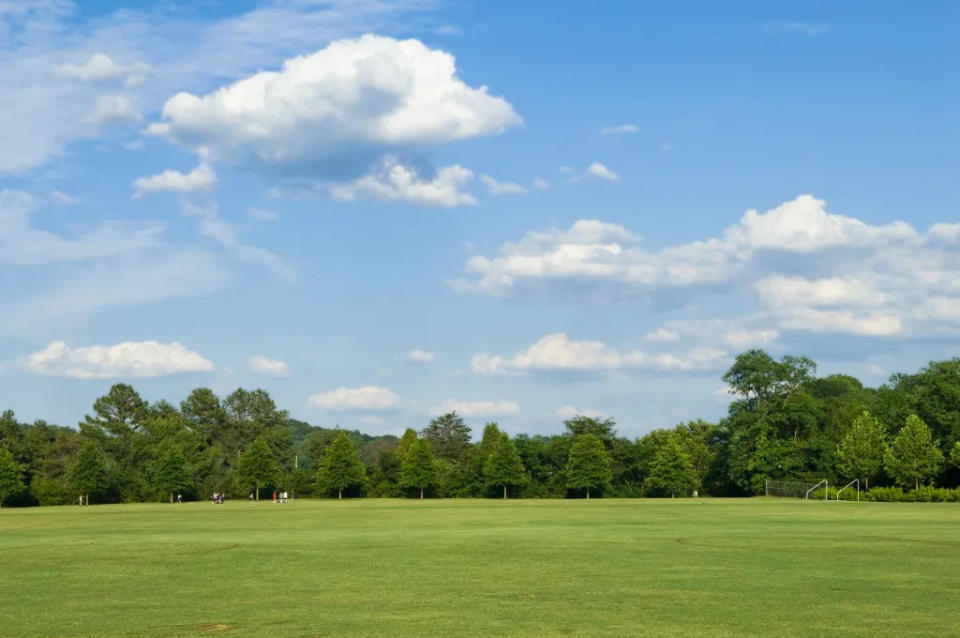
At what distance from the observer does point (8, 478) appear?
11669cm

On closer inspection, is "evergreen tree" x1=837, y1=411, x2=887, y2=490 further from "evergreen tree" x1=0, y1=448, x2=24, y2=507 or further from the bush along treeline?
"evergreen tree" x1=0, y1=448, x2=24, y2=507

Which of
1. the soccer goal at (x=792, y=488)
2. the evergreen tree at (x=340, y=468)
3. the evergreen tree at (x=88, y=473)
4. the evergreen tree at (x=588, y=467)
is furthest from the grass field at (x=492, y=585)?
the evergreen tree at (x=340, y=468)

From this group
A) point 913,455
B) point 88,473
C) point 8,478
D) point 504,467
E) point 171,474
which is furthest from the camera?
point 504,467

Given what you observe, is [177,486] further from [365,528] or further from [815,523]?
[815,523]

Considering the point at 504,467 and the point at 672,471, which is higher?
the point at 504,467

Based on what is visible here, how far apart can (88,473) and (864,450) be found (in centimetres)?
8990

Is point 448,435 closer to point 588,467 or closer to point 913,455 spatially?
point 588,467

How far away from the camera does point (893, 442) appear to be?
97562mm

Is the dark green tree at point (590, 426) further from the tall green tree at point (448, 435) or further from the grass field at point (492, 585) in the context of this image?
the grass field at point (492, 585)

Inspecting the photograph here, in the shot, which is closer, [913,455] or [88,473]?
[913,455]

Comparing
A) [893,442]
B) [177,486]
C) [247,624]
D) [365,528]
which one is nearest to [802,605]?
[247,624]

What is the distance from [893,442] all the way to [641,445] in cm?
4055

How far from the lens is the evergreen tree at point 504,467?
126 metres

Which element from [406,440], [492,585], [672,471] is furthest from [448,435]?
[492,585]
